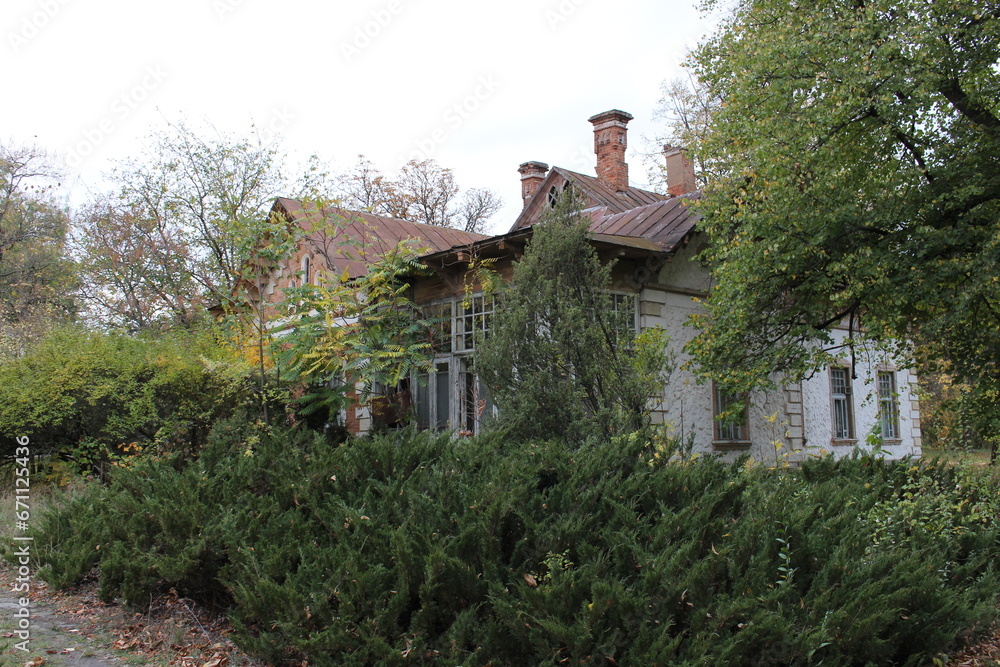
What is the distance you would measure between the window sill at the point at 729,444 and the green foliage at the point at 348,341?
17.7 feet

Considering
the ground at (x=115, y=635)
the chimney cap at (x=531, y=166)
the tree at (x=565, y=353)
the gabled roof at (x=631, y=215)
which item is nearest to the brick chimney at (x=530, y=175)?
the chimney cap at (x=531, y=166)

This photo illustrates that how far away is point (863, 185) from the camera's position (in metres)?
11.1

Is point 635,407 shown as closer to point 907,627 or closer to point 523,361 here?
point 523,361

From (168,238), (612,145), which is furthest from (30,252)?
(612,145)

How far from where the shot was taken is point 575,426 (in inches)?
295

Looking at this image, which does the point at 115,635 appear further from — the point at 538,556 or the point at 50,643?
the point at 538,556

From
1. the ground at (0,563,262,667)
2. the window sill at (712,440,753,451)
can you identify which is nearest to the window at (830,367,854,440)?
the window sill at (712,440,753,451)

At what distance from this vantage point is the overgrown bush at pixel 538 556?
4.27 meters

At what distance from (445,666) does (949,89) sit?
392 inches

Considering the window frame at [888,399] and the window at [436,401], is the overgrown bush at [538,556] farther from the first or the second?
the window frame at [888,399]

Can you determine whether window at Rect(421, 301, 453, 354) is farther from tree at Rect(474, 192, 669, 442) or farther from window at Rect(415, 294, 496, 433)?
tree at Rect(474, 192, 669, 442)

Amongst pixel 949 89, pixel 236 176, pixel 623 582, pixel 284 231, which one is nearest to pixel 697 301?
pixel 949 89

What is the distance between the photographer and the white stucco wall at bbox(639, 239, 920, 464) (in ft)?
41.6

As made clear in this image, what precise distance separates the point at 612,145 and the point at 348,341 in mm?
11685
